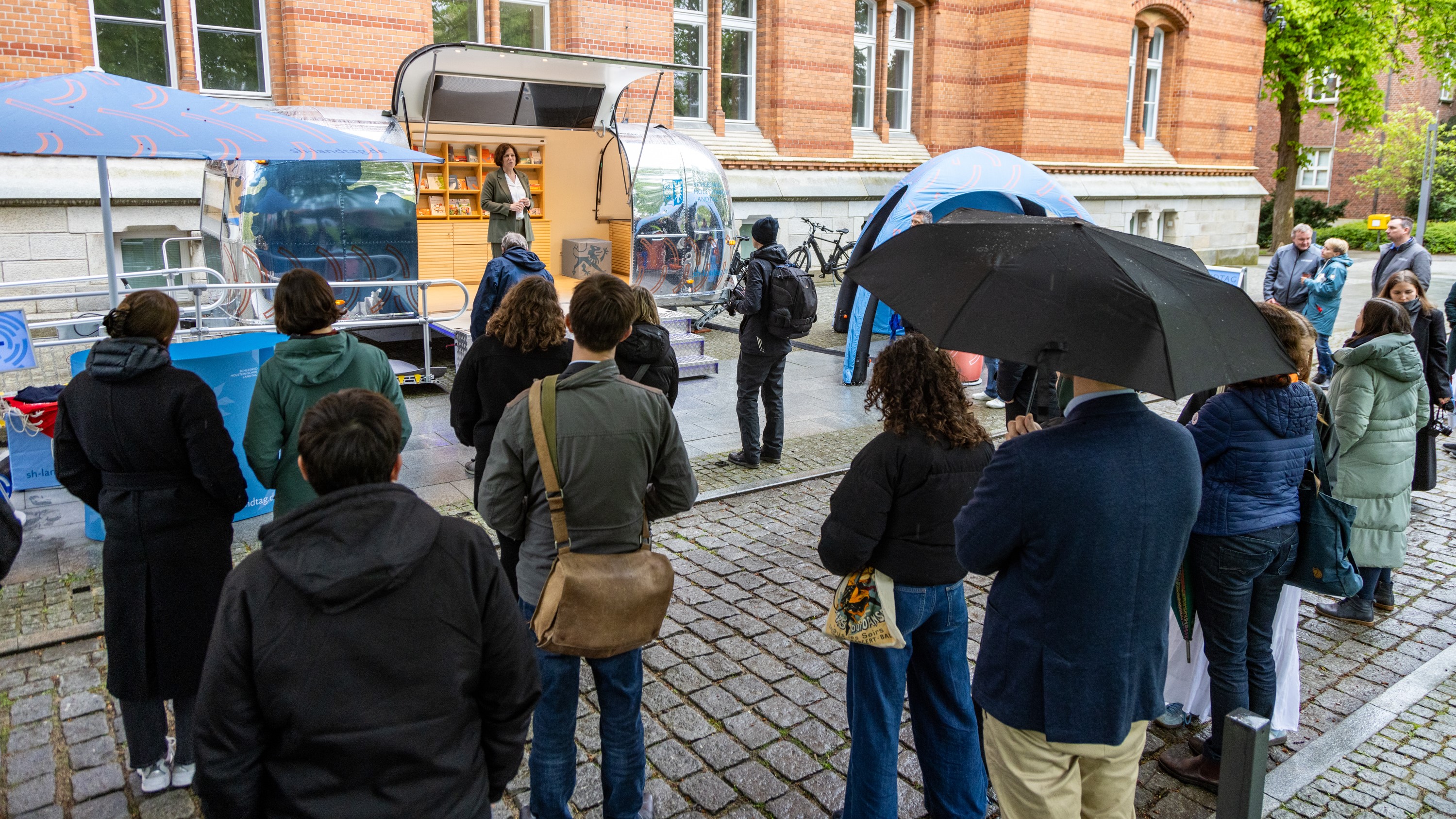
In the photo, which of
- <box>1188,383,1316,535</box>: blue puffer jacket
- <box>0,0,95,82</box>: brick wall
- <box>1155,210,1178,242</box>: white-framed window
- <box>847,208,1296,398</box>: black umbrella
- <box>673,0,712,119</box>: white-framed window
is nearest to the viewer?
<box>847,208,1296,398</box>: black umbrella

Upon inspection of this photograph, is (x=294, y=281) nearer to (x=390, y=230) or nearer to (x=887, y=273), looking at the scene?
(x=887, y=273)

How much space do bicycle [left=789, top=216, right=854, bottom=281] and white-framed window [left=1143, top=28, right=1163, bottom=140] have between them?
9778 millimetres

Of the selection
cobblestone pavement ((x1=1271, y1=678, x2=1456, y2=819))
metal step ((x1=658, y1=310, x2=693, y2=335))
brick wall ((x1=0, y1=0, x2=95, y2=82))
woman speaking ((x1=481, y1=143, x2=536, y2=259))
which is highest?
brick wall ((x1=0, y1=0, x2=95, y2=82))

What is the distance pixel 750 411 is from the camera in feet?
25.0

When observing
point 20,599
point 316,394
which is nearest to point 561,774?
point 316,394

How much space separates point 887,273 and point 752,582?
2.95 meters

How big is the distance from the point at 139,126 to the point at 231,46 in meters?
9.55

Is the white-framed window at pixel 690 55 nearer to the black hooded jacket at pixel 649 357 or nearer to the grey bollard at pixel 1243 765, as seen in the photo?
the black hooded jacket at pixel 649 357

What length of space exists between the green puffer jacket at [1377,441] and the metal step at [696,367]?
6.44 m

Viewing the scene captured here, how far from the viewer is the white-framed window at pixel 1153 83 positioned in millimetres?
23531

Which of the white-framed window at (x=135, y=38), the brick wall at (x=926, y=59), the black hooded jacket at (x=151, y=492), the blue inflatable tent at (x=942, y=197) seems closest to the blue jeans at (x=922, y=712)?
the black hooded jacket at (x=151, y=492)

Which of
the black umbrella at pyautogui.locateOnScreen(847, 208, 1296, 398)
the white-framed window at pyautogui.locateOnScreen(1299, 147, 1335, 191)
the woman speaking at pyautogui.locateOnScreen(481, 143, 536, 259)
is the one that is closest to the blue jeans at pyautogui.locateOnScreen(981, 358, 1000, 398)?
the woman speaking at pyautogui.locateOnScreen(481, 143, 536, 259)

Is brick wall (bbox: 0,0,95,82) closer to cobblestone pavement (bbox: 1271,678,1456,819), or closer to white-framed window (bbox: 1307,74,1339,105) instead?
cobblestone pavement (bbox: 1271,678,1456,819)

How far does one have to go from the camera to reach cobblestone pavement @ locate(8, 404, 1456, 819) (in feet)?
11.9
